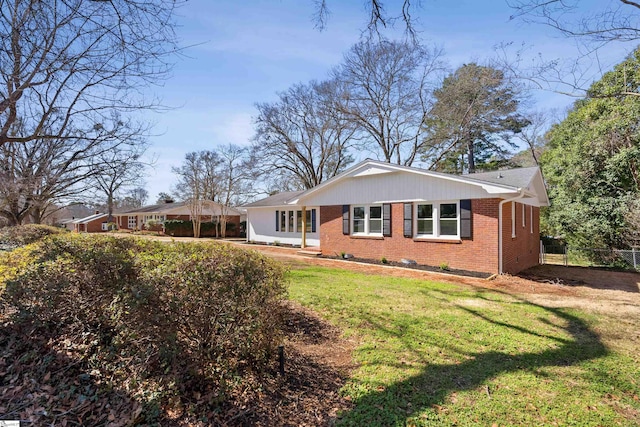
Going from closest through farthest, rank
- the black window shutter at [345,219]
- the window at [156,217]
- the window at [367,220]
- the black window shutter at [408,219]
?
1. the black window shutter at [408,219]
2. the window at [367,220]
3. the black window shutter at [345,219]
4. the window at [156,217]

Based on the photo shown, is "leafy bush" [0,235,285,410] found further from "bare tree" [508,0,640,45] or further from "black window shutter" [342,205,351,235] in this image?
"black window shutter" [342,205,351,235]

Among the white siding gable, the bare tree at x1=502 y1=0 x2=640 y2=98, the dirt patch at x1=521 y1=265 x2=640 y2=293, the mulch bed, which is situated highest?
the bare tree at x1=502 y1=0 x2=640 y2=98

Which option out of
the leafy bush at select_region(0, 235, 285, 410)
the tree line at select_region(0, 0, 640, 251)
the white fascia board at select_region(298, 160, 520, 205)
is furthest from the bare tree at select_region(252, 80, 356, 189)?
the leafy bush at select_region(0, 235, 285, 410)

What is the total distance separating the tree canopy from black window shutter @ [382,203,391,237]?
384 inches

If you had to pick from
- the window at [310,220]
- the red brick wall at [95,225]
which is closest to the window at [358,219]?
the window at [310,220]

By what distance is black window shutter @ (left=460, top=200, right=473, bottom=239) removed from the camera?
10.5 metres

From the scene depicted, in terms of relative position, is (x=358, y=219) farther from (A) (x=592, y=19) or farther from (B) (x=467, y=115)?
(B) (x=467, y=115)

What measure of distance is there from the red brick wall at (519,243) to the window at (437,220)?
1471 mm

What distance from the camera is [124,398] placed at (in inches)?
105

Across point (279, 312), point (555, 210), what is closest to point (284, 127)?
point (555, 210)

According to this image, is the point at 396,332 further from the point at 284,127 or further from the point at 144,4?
the point at 284,127

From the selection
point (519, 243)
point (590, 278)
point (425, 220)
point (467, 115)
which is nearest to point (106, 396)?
point (425, 220)

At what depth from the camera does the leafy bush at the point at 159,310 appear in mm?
2838

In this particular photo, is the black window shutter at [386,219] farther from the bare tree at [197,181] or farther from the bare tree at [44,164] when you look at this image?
the bare tree at [197,181]
